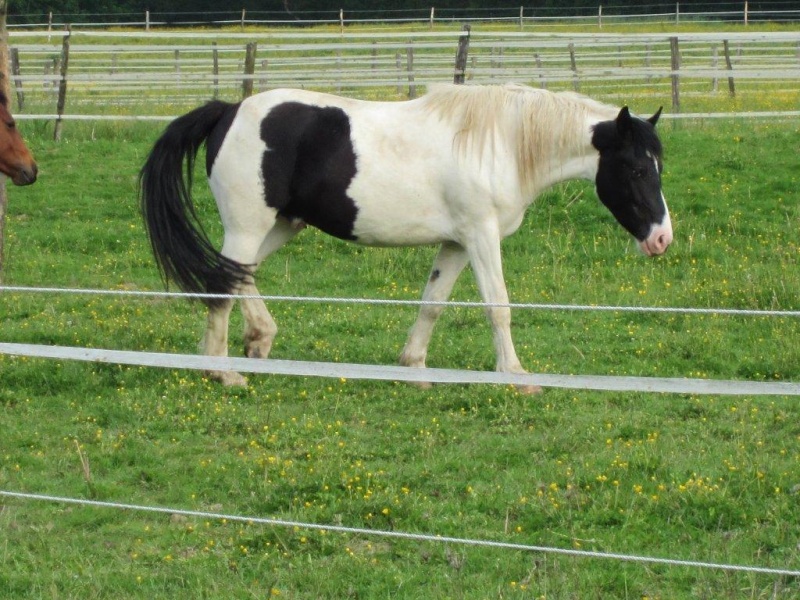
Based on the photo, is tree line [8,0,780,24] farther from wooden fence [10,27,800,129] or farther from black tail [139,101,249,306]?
black tail [139,101,249,306]

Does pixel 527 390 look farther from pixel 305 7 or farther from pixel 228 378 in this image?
pixel 305 7

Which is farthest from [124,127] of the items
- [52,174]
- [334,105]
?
[334,105]

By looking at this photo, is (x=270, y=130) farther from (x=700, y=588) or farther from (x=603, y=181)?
(x=700, y=588)

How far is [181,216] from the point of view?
723 centimetres

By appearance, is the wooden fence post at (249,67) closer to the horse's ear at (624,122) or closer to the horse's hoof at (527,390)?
the horse's ear at (624,122)

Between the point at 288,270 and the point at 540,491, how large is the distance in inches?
229

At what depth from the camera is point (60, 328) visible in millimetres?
8656

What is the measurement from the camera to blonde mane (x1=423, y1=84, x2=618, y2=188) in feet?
23.8

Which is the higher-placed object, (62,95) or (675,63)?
(675,63)

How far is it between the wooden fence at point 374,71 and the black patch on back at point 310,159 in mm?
8433

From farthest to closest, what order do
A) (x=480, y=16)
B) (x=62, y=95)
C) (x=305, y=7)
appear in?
(x=305, y=7), (x=480, y=16), (x=62, y=95)

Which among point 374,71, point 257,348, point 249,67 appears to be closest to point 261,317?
point 257,348

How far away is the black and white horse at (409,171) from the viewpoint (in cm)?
725

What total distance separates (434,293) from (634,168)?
1482mm
